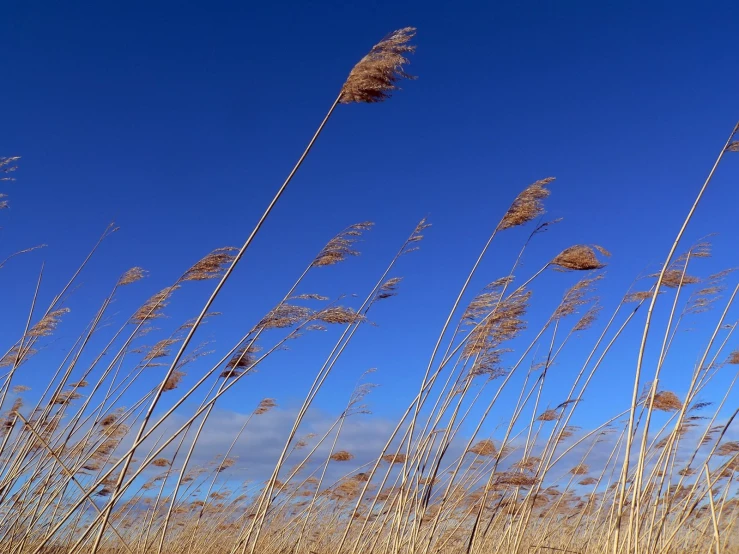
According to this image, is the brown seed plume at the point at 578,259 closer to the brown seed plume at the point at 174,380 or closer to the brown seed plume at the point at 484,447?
the brown seed plume at the point at 484,447

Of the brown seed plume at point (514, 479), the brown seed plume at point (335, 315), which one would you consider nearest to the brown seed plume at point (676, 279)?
the brown seed plume at point (514, 479)

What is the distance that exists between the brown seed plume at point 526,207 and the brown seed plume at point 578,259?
38cm

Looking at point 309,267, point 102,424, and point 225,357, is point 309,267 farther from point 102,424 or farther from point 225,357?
point 102,424

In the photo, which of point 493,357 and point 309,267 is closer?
point 309,267

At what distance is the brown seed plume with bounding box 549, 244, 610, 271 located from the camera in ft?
12.4

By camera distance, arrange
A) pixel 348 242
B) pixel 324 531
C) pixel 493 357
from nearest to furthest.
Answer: pixel 348 242
pixel 493 357
pixel 324 531

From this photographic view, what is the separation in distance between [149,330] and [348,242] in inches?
72.9

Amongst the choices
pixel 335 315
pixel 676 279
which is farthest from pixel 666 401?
pixel 335 315

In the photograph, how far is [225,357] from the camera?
3438 millimetres

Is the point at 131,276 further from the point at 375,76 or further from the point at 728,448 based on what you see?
the point at 728,448

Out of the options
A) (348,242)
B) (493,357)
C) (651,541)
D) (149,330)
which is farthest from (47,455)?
(651,541)

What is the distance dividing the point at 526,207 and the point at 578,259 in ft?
1.83

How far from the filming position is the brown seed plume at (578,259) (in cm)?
377

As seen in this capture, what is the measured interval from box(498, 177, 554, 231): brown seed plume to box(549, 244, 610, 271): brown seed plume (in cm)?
38
